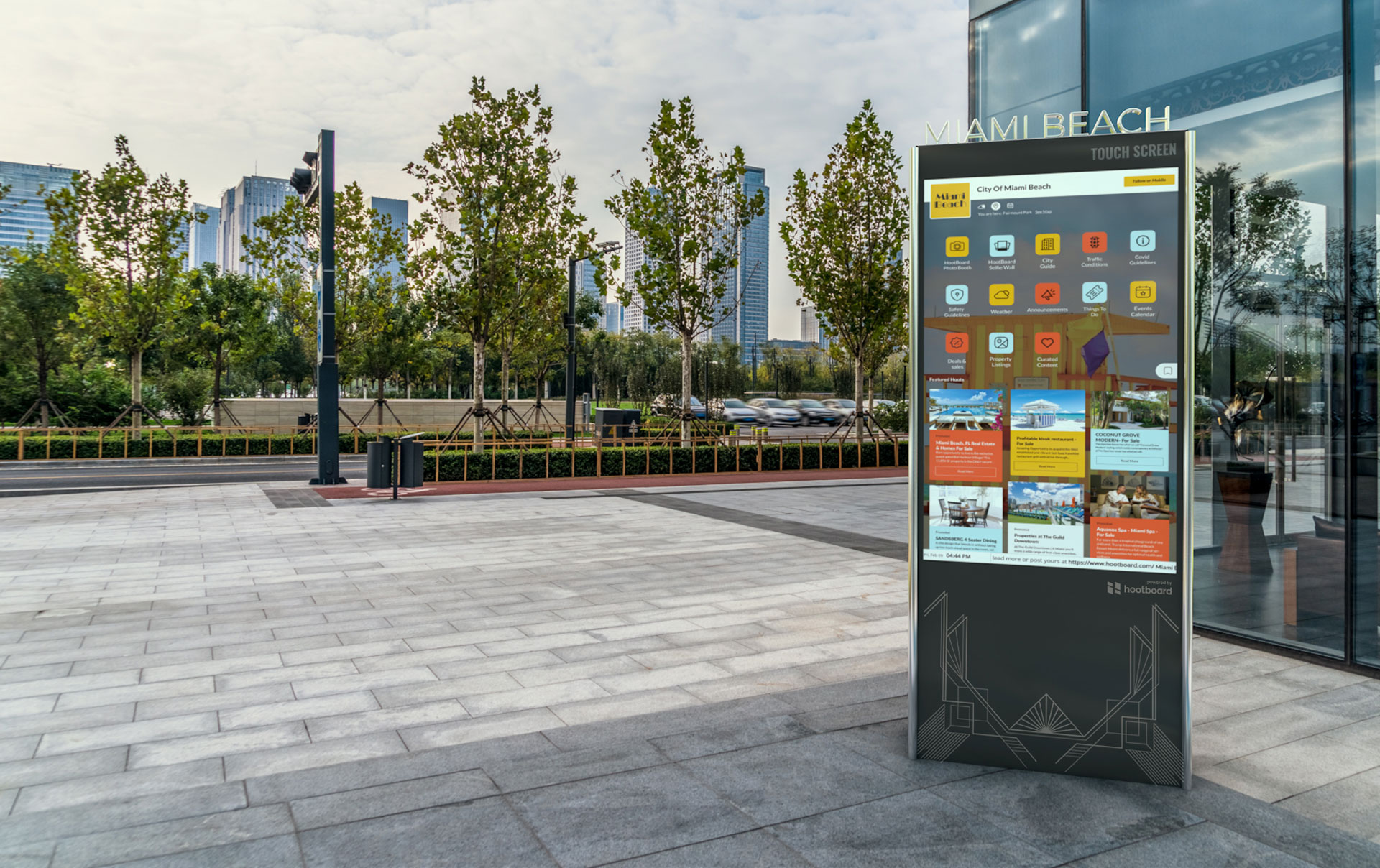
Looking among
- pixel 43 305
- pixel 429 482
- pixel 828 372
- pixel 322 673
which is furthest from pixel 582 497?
pixel 828 372

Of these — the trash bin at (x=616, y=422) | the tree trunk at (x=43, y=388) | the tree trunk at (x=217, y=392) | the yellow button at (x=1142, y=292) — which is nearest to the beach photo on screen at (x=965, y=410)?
the yellow button at (x=1142, y=292)

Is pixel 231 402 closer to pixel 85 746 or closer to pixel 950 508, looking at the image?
pixel 85 746

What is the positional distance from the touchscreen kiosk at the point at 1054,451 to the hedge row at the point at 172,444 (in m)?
19.8

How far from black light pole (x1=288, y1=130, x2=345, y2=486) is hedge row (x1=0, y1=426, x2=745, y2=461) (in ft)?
15.6

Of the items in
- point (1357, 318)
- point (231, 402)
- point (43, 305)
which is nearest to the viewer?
point (1357, 318)

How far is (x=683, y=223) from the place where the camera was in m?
23.1

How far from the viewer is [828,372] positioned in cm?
8294

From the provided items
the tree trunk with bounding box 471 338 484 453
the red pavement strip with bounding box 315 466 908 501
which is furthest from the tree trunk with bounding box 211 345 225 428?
the red pavement strip with bounding box 315 466 908 501

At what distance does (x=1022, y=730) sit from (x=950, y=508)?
104 cm

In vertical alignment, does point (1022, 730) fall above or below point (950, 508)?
below

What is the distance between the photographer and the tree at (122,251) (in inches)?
968

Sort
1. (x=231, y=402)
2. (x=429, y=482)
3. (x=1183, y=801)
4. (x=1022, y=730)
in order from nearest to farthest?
1. (x=1183, y=801)
2. (x=1022, y=730)
3. (x=429, y=482)
4. (x=231, y=402)

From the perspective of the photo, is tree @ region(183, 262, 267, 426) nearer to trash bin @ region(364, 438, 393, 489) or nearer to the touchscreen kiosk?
trash bin @ region(364, 438, 393, 489)

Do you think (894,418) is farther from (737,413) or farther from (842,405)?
(842,405)
